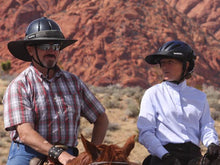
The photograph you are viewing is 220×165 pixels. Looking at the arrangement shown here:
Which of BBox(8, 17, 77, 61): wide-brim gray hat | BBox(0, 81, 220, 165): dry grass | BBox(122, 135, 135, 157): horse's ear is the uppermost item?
BBox(8, 17, 77, 61): wide-brim gray hat

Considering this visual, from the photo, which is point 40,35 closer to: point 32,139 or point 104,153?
point 32,139

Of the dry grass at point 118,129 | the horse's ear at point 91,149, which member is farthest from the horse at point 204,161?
the dry grass at point 118,129

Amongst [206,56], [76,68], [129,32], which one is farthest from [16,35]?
[206,56]

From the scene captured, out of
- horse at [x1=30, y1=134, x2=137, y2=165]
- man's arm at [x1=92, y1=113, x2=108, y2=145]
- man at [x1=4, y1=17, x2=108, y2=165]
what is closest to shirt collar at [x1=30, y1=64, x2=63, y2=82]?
man at [x1=4, y1=17, x2=108, y2=165]

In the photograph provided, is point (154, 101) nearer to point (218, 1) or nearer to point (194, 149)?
point (194, 149)

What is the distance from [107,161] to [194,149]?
1.61m

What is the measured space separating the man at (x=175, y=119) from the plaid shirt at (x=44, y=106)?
780 mm

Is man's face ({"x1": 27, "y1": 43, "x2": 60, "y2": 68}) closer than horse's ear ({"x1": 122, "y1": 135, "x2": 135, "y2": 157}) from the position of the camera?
No

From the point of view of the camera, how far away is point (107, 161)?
6.03ft

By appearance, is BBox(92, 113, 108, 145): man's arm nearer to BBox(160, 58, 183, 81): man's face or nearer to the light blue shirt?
the light blue shirt

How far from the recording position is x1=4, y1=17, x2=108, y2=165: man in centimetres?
262

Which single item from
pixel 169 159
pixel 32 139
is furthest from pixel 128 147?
pixel 169 159

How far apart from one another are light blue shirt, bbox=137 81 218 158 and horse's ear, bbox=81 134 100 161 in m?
1.26

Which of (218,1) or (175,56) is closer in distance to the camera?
(175,56)
